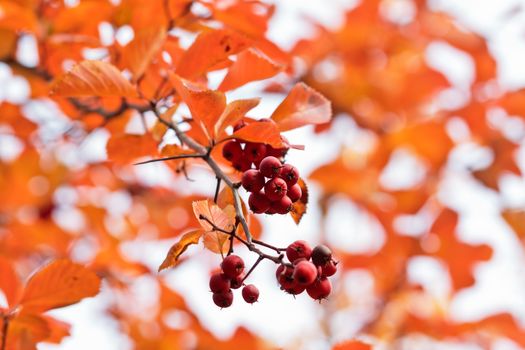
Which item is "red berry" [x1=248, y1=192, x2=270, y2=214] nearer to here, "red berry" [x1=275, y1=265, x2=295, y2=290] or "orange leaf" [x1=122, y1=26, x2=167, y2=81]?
"red berry" [x1=275, y1=265, x2=295, y2=290]

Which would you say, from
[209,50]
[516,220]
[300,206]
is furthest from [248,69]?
[516,220]

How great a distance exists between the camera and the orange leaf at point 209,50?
126 centimetres

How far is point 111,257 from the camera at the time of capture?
2684mm

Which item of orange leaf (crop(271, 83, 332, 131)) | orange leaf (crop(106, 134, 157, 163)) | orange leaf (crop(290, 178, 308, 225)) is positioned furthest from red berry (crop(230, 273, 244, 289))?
orange leaf (crop(106, 134, 157, 163))

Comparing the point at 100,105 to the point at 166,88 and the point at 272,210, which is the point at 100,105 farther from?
the point at 272,210

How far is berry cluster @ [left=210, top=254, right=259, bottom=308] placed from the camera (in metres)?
0.92

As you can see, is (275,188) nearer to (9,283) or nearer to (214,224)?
(214,224)

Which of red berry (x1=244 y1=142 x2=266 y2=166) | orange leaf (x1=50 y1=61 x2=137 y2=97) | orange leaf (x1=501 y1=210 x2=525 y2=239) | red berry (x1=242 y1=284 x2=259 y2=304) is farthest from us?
orange leaf (x1=501 y1=210 x2=525 y2=239)

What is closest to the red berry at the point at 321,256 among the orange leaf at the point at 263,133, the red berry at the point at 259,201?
the red berry at the point at 259,201

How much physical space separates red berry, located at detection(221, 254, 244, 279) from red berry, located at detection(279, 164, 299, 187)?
0.46 feet

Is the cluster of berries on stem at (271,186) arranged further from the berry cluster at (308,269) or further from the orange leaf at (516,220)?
the orange leaf at (516,220)

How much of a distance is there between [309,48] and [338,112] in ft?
1.47

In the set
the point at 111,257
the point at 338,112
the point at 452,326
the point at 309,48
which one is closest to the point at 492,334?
the point at 452,326

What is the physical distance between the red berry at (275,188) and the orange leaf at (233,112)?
198 mm
